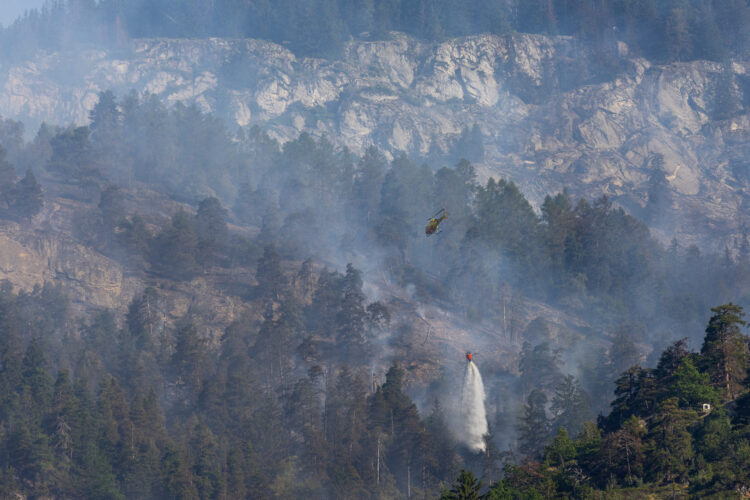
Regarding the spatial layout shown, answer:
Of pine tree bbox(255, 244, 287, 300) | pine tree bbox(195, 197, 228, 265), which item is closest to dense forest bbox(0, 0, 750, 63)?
pine tree bbox(195, 197, 228, 265)

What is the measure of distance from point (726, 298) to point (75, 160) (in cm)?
8324

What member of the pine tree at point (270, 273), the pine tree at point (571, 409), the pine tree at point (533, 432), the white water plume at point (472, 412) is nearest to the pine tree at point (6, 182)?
the pine tree at point (270, 273)

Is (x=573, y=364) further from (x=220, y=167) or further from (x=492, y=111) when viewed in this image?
(x=492, y=111)

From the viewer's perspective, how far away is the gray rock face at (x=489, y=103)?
15712cm

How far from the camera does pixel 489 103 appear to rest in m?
183

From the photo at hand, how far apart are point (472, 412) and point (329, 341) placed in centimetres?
1984

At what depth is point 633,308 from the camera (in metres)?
109

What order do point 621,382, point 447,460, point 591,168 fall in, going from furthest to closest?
point 591,168, point 447,460, point 621,382

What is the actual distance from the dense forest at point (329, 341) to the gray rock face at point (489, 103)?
1573 centimetres

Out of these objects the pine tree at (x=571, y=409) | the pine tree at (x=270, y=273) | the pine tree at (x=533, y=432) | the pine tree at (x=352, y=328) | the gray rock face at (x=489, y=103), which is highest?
the gray rock face at (x=489, y=103)

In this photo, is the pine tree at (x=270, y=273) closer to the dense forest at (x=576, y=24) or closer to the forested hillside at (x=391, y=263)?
the forested hillside at (x=391, y=263)

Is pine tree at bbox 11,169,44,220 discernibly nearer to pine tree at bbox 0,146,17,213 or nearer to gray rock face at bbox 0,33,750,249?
pine tree at bbox 0,146,17,213

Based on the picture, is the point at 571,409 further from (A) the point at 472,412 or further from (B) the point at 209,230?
(B) the point at 209,230

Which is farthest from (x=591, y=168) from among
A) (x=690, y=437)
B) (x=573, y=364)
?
(x=690, y=437)
